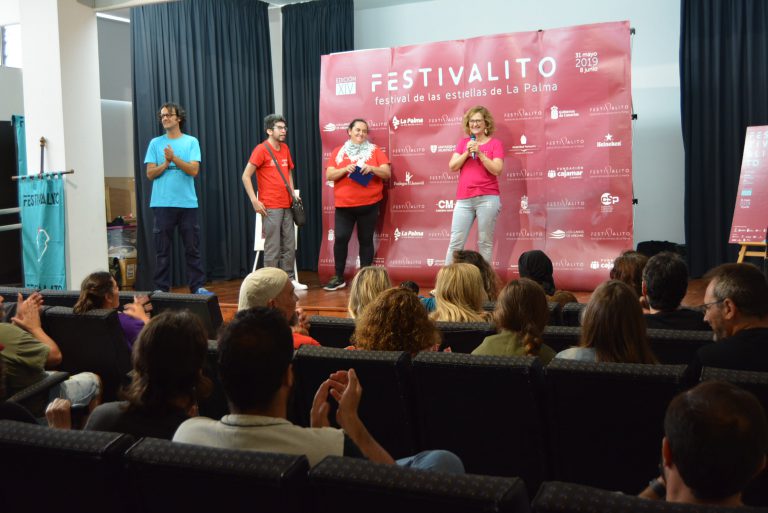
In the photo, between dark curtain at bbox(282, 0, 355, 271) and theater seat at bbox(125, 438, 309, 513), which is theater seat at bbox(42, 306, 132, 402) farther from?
dark curtain at bbox(282, 0, 355, 271)

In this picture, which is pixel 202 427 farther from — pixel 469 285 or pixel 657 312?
pixel 657 312

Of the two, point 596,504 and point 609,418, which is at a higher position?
point 596,504

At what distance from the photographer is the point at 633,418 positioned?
2.08 m

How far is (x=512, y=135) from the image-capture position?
21.0 feet

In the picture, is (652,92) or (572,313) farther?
(652,92)

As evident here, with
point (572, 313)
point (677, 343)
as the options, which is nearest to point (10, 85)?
point (572, 313)

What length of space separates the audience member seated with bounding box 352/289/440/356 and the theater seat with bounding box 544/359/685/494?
50 cm

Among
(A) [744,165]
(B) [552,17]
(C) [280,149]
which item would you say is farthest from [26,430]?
(B) [552,17]

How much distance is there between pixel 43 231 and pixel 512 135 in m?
3.74

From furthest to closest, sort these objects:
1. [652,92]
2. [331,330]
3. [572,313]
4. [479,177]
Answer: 1. [652,92]
2. [479,177]
3. [572,313]
4. [331,330]

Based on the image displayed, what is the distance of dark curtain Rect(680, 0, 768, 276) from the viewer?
671cm

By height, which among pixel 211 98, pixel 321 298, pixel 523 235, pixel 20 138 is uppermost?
pixel 211 98

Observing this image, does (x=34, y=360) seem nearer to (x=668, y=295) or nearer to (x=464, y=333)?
(x=464, y=333)

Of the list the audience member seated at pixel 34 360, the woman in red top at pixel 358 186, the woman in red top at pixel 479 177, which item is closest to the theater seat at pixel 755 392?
the audience member seated at pixel 34 360
